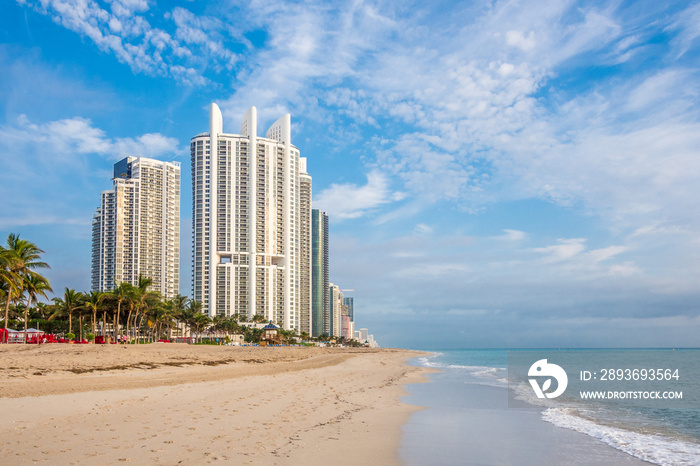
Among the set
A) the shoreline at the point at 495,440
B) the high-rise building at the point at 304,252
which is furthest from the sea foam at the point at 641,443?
the high-rise building at the point at 304,252

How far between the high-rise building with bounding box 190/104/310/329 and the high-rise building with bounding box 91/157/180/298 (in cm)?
1388

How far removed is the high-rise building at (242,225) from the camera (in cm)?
15112

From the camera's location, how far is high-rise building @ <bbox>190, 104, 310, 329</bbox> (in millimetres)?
151125

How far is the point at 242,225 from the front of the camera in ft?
500

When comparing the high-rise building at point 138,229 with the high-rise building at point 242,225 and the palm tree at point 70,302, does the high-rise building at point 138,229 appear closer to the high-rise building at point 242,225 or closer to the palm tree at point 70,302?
the high-rise building at point 242,225

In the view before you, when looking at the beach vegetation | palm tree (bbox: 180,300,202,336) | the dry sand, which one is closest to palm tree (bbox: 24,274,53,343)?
the beach vegetation

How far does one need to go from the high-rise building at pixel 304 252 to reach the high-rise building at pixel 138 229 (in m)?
42.9

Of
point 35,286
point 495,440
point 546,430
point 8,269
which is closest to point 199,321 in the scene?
point 35,286

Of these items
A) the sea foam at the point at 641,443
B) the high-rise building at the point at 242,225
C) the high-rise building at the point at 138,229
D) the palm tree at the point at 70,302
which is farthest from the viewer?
the high-rise building at the point at 138,229

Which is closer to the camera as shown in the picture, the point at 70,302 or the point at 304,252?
the point at 70,302

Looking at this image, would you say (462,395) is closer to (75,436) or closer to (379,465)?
(379,465)

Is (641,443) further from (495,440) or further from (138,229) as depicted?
(138,229)

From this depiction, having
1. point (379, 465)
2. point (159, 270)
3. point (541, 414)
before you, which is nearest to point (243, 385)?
point (541, 414)

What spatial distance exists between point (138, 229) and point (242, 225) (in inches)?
1272
